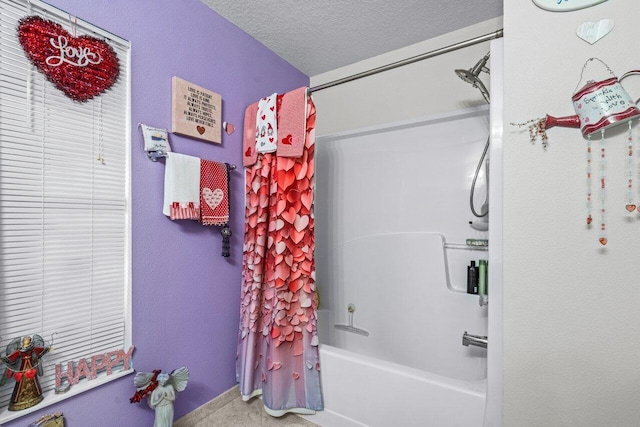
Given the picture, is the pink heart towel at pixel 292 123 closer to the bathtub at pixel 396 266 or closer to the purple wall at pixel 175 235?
the purple wall at pixel 175 235

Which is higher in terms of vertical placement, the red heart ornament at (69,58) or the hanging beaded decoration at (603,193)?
the red heart ornament at (69,58)

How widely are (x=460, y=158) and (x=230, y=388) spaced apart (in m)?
1.89

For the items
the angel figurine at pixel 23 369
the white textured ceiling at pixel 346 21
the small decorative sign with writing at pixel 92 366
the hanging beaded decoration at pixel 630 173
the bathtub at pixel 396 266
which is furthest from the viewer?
the white textured ceiling at pixel 346 21

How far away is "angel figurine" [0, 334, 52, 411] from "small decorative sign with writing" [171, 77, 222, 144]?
3.08 ft


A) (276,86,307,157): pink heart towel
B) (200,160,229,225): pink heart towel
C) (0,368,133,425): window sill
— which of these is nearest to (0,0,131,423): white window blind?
(0,368,133,425): window sill

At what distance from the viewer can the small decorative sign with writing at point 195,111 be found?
1.30m

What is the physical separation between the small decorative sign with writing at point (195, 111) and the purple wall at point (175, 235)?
0.04m

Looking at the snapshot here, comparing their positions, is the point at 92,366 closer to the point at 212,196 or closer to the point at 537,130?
Result: the point at 212,196

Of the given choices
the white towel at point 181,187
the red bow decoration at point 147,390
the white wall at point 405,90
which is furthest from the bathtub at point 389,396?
the white wall at point 405,90

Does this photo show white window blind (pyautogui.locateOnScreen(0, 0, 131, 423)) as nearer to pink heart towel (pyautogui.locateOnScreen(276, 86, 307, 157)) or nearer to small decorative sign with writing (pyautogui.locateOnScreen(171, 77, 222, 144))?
small decorative sign with writing (pyautogui.locateOnScreen(171, 77, 222, 144))

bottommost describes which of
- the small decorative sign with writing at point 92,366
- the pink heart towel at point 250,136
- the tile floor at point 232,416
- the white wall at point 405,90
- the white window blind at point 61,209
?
the tile floor at point 232,416

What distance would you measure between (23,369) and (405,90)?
89.5 inches

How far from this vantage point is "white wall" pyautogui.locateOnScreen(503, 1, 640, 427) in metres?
0.75

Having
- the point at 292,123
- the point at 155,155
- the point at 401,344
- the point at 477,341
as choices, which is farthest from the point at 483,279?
the point at 155,155
